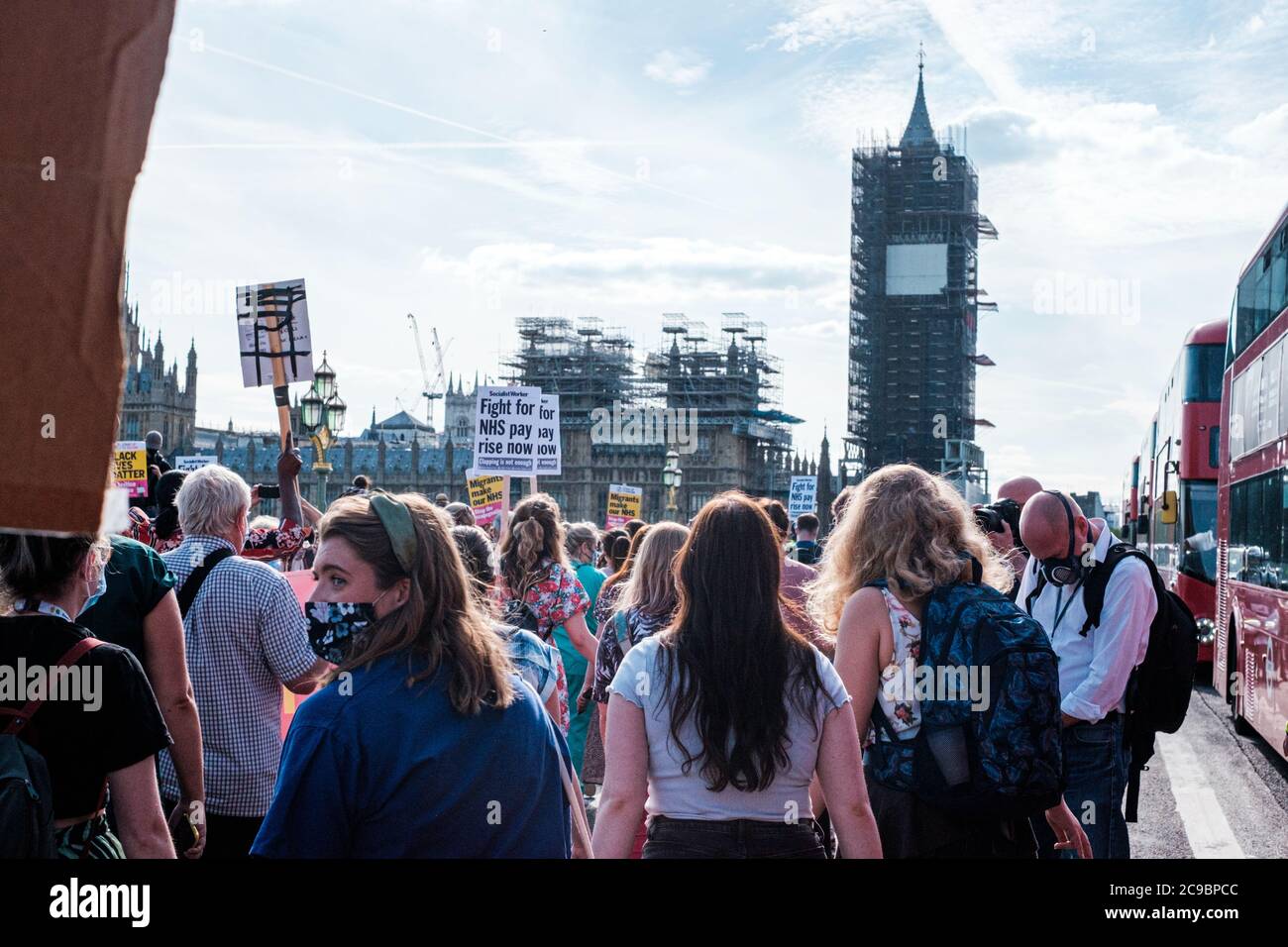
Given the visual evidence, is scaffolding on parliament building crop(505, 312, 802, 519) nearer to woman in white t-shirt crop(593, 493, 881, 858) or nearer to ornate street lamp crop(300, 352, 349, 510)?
ornate street lamp crop(300, 352, 349, 510)

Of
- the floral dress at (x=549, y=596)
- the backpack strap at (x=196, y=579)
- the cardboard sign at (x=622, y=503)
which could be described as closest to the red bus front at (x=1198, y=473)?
the cardboard sign at (x=622, y=503)

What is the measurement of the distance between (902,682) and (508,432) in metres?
10.6

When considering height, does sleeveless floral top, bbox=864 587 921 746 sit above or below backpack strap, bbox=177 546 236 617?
below

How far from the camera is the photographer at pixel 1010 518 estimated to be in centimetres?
600

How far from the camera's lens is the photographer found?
6.00m

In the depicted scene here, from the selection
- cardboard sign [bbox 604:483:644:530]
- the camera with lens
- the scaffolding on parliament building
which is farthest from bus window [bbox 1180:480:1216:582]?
the scaffolding on parliament building

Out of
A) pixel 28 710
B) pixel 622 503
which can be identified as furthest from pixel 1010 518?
pixel 622 503

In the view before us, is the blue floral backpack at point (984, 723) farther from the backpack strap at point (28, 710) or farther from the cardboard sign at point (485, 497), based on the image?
the cardboard sign at point (485, 497)

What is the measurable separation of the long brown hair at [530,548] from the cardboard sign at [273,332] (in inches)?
112

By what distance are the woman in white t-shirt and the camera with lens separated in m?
3.04

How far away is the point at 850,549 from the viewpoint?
3.72 metres
